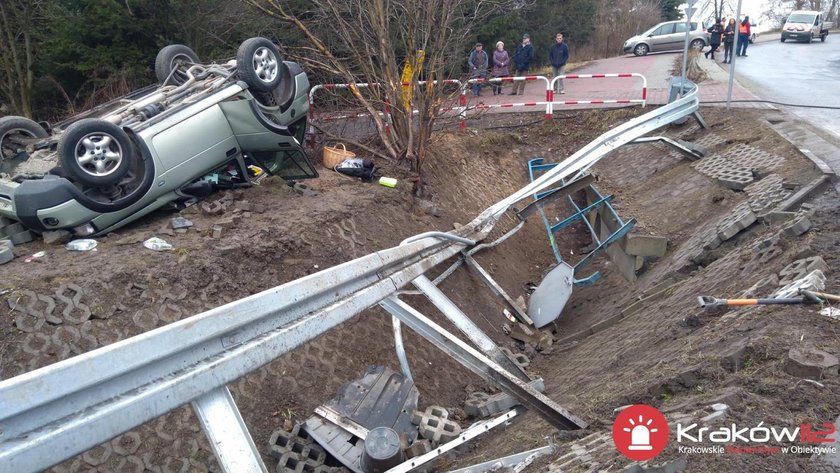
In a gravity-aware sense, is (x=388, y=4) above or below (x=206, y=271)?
above

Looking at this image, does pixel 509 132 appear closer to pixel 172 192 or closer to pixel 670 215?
pixel 670 215

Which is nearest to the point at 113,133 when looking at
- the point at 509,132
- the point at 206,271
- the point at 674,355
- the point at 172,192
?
the point at 172,192

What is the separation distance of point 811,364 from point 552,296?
3916 mm

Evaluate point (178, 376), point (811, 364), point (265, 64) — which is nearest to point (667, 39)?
point (265, 64)

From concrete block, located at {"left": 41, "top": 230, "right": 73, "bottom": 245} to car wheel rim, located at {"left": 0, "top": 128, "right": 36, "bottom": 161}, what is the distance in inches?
50.5

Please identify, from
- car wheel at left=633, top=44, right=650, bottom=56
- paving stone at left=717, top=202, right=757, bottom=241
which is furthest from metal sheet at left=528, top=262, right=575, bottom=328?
car wheel at left=633, top=44, right=650, bottom=56

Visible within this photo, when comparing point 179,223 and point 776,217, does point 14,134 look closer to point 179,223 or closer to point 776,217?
point 179,223

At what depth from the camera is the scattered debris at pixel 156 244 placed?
5.62m

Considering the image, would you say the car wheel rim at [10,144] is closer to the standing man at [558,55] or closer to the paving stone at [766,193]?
the paving stone at [766,193]

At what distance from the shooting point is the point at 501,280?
7.91m

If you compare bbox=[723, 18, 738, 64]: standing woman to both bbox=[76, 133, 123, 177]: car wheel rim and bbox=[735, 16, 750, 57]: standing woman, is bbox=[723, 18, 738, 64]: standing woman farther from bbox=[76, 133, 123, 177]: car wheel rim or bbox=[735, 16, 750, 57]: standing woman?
bbox=[76, 133, 123, 177]: car wheel rim

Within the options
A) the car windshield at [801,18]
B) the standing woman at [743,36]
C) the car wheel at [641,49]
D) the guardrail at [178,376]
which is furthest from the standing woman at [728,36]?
the guardrail at [178,376]

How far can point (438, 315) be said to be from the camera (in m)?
6.32

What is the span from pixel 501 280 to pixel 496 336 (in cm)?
133
